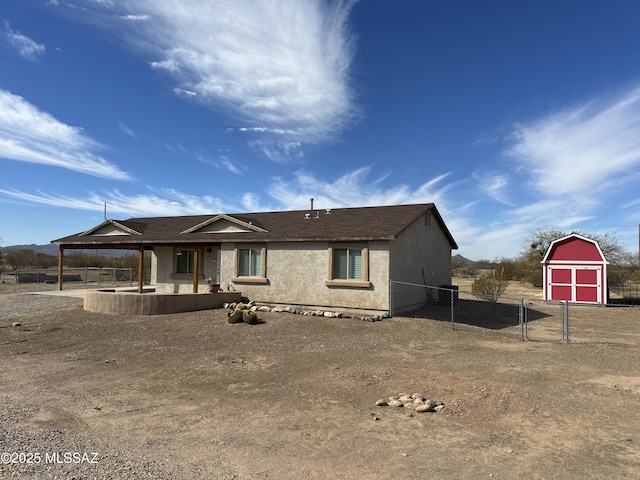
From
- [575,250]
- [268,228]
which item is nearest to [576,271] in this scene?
[575,250]

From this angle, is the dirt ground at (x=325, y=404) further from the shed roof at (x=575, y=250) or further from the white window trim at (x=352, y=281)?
the shed roof at (x=575, y=250)

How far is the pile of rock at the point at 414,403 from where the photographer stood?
6.53 meters

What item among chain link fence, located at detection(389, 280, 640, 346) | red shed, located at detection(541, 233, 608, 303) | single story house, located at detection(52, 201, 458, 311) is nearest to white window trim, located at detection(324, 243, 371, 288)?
single story house, located at detection(52, 201, 458, 311)

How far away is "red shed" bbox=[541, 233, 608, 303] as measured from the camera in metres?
22.2

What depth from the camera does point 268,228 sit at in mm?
19875

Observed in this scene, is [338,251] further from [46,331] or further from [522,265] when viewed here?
[522,265]

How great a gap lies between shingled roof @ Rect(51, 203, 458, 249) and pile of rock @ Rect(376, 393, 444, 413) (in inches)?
351

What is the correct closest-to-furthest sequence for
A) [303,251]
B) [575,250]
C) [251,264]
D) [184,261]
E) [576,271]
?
1. [303,251]
2. [251,264]
3. [184,261]
4. [576,271]
5. [575,250]

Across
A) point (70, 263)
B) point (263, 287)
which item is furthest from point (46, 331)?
point (70, 263)

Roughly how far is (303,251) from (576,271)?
50.8ft

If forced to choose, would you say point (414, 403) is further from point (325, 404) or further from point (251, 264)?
point (251, 264)

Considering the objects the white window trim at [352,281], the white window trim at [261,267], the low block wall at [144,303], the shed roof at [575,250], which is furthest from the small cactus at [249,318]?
the shed roof at [575,250]

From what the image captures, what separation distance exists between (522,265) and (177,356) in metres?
40.0

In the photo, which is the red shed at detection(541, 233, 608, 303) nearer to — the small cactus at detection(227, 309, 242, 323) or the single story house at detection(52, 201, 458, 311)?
the single story house at detection(52, 201, 458, 311)
